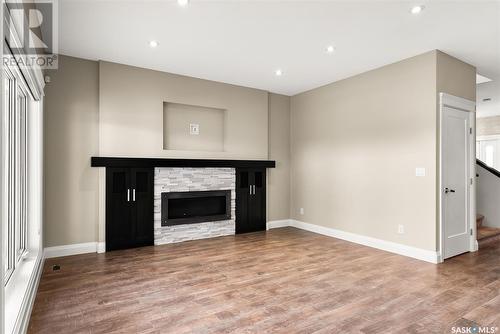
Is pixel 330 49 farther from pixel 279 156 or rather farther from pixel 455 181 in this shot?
pixel 279 156

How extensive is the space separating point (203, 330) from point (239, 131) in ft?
13.0

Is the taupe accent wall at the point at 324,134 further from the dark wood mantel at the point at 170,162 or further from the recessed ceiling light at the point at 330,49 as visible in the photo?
the recessed ceiling light at the point at 330,49

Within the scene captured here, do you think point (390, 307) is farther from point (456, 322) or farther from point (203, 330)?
point (203, 330)

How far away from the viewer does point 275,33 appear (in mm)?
3510

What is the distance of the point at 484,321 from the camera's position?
242 cm

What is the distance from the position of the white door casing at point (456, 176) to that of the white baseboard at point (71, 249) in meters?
4.93

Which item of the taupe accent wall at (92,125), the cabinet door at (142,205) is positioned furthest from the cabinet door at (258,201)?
the cabinet door at (142,205)

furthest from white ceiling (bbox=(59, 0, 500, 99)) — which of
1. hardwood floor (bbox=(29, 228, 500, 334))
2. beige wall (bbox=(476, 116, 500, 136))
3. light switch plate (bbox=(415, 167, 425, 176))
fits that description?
beige wall (bbox=(476, 116, 500, 136))

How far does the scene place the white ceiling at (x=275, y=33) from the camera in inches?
117

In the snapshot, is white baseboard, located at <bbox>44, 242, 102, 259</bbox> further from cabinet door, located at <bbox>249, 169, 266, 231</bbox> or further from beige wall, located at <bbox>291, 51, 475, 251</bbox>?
beige wall, located at <bbox>291, 51, 475, 251</bbox>

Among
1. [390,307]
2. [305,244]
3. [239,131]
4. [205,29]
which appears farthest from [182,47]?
[390,307]

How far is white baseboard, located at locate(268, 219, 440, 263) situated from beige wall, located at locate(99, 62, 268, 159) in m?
1.78

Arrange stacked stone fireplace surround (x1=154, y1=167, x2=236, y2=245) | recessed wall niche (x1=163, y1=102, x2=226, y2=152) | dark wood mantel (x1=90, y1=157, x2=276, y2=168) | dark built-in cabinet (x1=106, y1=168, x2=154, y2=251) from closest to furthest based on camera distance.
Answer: dark wood mantel (x1=90, y1=157, x2=276, y2=168), dark built-in cabinet (x1=106, y1=168, x2=154, y2=251), stacked stone fireplace surround (x1=154, y1=167, x2=236, y2=245), recessed wall niche (x1=163, y1=102, x2=226, y2=152)

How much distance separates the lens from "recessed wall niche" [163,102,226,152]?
203 inches
